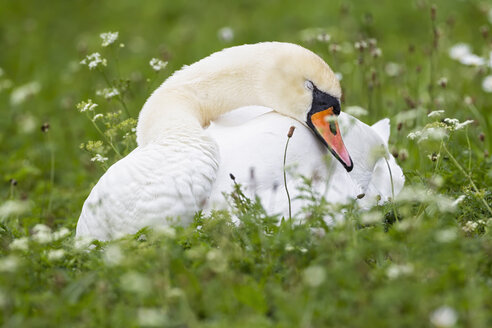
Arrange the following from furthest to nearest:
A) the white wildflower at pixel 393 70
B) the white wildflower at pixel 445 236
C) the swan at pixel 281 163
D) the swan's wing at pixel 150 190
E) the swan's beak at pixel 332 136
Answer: the white wildflower at pixel 393 70 → the swan's beak at pixel 332 136 → the swan at pixel 281 163 → the swan's wing at pixel 150 190 → the white wildflower at pixel 445 236

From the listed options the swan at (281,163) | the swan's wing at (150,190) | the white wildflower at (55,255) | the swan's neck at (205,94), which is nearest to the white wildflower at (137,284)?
the white wildflower at (55,255)

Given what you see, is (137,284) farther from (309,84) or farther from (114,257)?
(309,84)

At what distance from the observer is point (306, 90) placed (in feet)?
13.1

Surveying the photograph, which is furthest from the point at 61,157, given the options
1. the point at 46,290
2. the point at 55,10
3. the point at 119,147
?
the point at 55,10

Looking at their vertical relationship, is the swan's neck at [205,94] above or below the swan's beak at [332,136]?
above

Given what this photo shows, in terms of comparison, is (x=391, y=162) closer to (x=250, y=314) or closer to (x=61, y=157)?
(x=250, y=314)

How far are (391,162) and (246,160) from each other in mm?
1177

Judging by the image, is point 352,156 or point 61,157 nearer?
point 352,156

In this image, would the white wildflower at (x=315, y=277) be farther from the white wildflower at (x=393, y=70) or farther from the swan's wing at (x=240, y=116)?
the white wildflower at (x=393, y=70)

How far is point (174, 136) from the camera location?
145 inches

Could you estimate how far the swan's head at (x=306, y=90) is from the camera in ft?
12.8

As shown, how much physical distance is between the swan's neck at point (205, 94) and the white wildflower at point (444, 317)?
2.19 meters

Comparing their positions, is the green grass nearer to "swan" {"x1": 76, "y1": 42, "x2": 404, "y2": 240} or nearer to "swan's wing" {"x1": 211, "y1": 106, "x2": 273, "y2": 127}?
"swan" {"x1": 76, "y1": 42, "x2": 404, "y2": 240}

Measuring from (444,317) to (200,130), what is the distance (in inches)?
79.2
